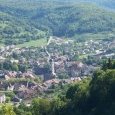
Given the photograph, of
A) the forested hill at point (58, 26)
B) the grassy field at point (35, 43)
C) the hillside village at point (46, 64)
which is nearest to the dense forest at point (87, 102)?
the hillside village at point (46, 64)

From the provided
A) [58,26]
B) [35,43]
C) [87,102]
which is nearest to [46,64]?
[35,43]

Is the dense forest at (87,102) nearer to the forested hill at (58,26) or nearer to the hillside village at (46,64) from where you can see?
the hillside village at (46,64)

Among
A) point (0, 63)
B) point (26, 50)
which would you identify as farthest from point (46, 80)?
point (26, 50)

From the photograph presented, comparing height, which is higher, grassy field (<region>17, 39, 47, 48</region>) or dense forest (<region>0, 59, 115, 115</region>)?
dense forest (<region>0, 59, 115, 115</region>)

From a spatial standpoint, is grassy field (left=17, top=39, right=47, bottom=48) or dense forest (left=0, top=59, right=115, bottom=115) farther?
grassy field (left=17, top=39, right=47, bottom=48)

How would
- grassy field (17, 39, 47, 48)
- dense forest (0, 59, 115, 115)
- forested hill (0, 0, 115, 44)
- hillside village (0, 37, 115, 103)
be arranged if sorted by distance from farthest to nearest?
forested hill (0, 0, 115, 44), grassy field (17, 39, 47, 48), hillside village (0, 37, 115, 103), dense forest (0, 59, 115, 115)

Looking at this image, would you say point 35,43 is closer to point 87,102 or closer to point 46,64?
point 46,64

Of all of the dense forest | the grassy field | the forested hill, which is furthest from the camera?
the forested hill

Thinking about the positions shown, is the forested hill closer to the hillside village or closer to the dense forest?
the hillside village

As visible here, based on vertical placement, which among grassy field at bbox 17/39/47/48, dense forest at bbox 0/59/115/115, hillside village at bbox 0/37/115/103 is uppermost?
dense forest at bbox 0/59/115/115

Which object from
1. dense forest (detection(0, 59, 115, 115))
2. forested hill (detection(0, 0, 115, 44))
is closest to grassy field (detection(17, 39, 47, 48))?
forested hill (detection(0, 0, 115, 44))
